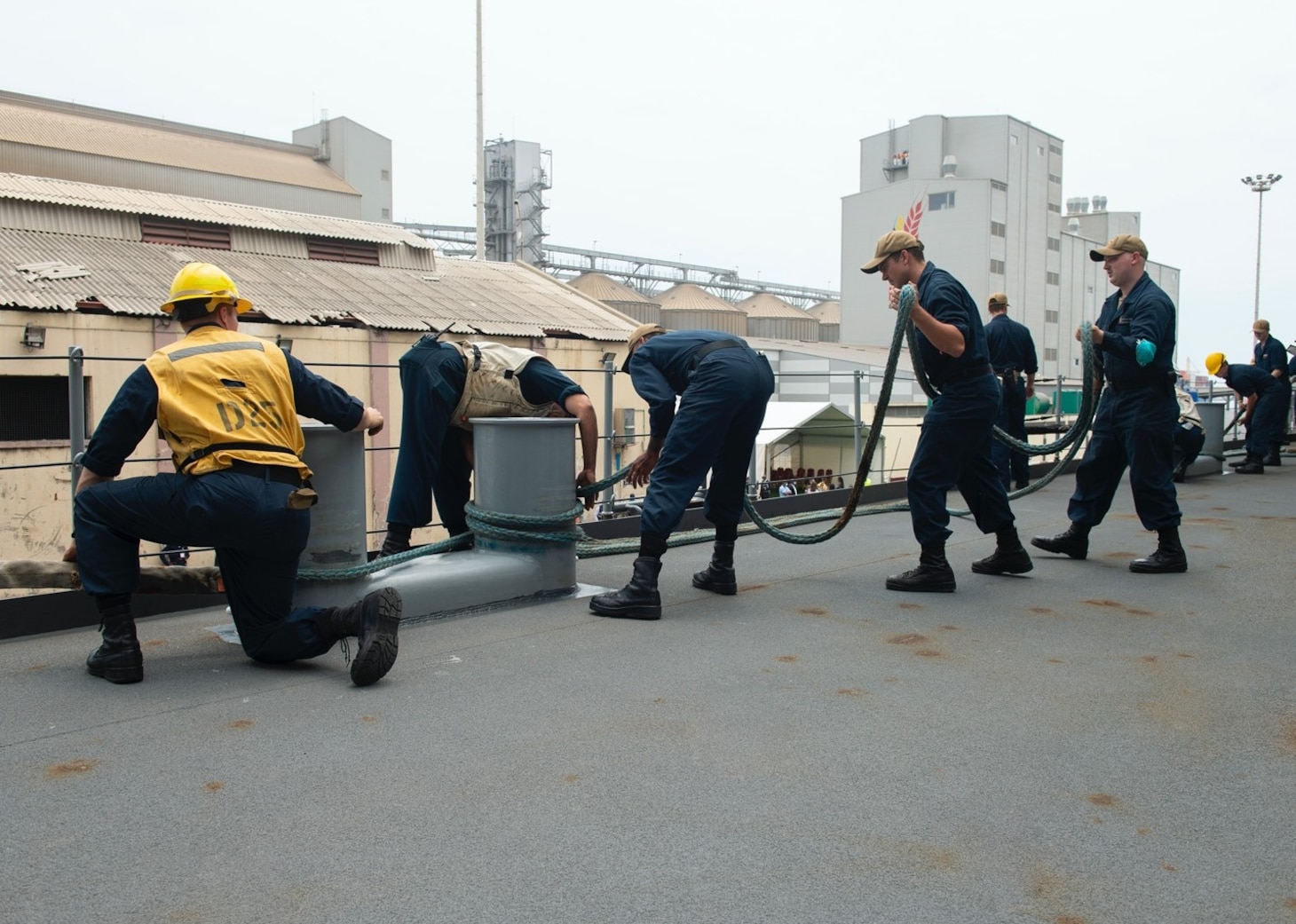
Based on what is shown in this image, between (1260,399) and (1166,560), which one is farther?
(1260,399)

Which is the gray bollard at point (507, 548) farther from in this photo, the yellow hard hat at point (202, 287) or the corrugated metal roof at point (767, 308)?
the corrugated metal roof at point (767, 308)

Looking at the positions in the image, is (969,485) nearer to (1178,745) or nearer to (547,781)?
(1178,745)

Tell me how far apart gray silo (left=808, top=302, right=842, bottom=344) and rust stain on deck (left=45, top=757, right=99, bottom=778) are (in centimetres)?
5862

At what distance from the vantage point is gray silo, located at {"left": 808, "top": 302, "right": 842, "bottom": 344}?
6202 cm

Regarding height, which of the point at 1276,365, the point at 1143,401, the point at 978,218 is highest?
the point at 978,218

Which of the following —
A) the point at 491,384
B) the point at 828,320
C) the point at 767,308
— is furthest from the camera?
the point at 828,320

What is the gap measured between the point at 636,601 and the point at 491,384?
47.5 inches

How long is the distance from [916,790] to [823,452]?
19405 mm

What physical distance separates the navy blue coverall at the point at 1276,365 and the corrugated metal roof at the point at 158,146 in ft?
83.6

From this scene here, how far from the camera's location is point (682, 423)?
445 cm

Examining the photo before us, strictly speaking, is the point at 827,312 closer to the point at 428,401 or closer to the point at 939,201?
the point at 939,201

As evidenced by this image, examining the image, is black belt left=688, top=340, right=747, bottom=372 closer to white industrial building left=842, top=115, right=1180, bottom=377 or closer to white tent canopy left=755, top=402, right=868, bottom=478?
white tent canopy left=755, top=402, right=868, bottom=478

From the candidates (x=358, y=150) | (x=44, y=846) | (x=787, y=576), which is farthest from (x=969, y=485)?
(x=358, y=150)

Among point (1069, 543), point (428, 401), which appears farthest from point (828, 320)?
point (428, 401)
